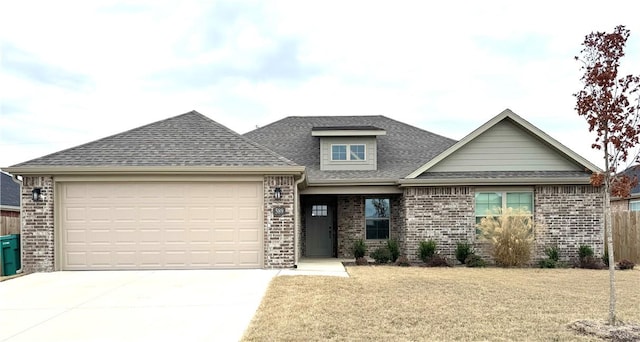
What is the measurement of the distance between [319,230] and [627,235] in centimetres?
986

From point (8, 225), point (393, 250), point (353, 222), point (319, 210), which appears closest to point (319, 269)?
point (393, 250)

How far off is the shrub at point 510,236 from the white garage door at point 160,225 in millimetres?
6335

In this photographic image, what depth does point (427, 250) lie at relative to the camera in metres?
14.7

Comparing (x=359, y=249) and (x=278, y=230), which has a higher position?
(x=278, y=230)

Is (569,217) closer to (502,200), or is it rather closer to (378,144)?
(502,200)

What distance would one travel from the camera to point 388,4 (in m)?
11.8

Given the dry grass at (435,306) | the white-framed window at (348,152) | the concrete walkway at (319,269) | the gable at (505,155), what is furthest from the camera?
the white-framed window at (348,152)

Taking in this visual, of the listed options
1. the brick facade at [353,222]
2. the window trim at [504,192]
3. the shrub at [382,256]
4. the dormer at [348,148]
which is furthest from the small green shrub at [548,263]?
the dormer at [348,148]

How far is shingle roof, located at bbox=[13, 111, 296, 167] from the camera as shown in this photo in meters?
12.7

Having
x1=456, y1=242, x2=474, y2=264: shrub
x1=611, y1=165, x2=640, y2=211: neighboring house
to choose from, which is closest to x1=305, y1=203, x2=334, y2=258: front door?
x1=456, y1=242, x2=474, y2=264: shrub

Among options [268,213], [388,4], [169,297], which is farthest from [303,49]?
[169,297]

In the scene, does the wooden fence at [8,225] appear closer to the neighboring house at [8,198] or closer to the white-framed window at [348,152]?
the neighboring house at [8,198]

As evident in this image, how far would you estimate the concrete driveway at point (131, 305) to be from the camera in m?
6.68

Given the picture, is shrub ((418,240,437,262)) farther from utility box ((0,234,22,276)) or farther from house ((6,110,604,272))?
utility box ((0,234,22,276))
